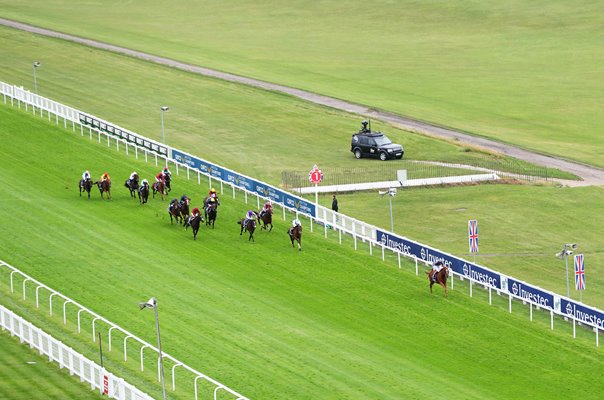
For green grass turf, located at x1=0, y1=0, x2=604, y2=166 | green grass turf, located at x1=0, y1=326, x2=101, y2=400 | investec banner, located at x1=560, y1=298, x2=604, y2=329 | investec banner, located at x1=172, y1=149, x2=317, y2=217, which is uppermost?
A: green grass turf, located at x1=0, y1=326, x2=101, y2=400

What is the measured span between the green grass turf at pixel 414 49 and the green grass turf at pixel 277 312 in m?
32.1

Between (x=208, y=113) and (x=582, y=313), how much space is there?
45251mm

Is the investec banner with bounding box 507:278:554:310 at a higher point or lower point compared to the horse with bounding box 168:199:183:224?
lower

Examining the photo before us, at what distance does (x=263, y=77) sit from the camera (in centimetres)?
9819

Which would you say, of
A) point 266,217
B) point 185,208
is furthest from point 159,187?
point 266,217

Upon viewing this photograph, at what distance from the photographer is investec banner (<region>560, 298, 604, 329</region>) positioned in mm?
42125

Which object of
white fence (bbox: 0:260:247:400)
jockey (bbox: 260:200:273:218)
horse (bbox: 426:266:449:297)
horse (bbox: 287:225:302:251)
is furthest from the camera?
jockey (bbox: 260:200:273:218)

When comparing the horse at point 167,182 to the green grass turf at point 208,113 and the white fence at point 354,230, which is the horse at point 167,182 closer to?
the white fence at point 354,230

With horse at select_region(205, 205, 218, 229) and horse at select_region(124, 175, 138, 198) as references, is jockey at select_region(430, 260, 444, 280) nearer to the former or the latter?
horse at select_region(205, 205, 218, 229)

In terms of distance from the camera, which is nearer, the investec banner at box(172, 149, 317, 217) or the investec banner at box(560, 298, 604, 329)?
the investec banner at box(560, 298, 604, 329)

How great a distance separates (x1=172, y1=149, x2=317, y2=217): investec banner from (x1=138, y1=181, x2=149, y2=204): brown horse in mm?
5016

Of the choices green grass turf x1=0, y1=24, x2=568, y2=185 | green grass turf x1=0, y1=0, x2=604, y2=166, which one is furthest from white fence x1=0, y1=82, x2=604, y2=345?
green grass turf x1=0, y1=0, x2=604, y2=166

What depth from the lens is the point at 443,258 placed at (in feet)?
157

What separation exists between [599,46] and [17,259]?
76401mm
